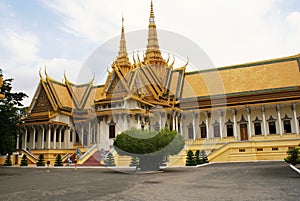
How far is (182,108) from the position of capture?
3008cm

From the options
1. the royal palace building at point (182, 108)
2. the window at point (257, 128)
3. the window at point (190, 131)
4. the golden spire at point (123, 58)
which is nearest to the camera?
the royal palace building at point (182, 108)

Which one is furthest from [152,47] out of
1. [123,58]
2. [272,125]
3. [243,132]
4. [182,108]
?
[272,125]

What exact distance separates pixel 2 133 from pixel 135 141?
945 centimetres

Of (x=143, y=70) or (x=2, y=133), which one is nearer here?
(x=2, y=133)

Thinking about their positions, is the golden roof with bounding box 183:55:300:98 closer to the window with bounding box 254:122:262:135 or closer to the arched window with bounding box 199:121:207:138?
the arched window with bounding box 199:121:207:138

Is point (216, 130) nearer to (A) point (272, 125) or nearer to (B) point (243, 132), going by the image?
(B) point (243, 132)

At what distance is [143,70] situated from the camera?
103 feet

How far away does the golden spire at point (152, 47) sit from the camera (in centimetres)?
3662

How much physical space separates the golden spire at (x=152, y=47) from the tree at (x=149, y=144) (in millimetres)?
21468

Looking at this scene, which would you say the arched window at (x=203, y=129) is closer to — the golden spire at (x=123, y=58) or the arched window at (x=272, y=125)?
the arched window at (x=272, y=125)

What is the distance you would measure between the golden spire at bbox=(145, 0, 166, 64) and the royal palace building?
6.61 feet

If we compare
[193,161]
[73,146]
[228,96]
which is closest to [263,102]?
[228,96]

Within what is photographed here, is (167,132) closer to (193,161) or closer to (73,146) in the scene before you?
(193,161)

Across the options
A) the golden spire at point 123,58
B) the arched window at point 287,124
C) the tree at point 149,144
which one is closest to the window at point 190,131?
→ the arched window at point 287,124
